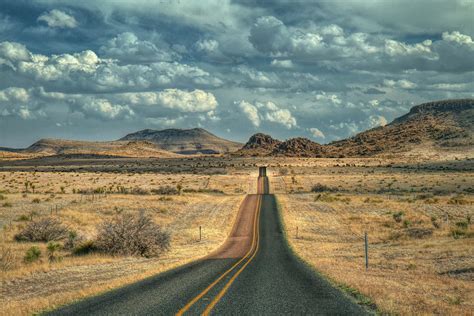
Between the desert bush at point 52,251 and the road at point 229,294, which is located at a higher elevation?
the road at point 229,294

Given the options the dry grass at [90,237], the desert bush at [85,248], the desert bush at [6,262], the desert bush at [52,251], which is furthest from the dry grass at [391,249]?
the desert bush at [6,262]

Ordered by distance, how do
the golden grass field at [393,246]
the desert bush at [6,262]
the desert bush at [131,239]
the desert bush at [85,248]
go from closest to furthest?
1. the golden grass field at [393,246]
2. the desert bush at [6,262]
3. the desert bush at [131,239]
4. the desert bush at [85,248]

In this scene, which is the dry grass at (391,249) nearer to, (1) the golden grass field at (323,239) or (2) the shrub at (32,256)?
(1) the golden grass field at (323,239)

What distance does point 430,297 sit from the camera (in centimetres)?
1442

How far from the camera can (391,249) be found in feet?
104

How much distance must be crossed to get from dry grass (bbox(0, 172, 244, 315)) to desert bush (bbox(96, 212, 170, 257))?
908mm

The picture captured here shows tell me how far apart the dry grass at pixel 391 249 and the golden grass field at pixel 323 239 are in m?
0.05

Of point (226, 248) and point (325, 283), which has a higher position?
point (325, 283)

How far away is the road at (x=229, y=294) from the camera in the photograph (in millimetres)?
12422

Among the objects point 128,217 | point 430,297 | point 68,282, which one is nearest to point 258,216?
point 128,217

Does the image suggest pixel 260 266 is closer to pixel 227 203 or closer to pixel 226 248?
pixel 226 248

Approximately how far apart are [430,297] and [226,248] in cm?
2258

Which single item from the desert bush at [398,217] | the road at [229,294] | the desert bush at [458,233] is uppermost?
the road at [229,294]

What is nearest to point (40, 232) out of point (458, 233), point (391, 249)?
point (391, 249)
